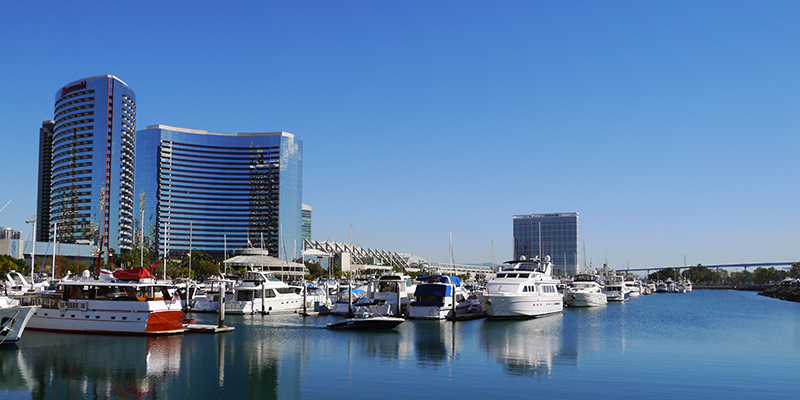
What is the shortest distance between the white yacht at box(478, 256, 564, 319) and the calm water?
6.98m

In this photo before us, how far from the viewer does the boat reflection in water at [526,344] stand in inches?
1490

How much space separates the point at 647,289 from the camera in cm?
18188

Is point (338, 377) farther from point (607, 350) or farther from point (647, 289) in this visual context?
point (647, 289)

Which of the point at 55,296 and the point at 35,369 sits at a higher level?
the point at 55,296

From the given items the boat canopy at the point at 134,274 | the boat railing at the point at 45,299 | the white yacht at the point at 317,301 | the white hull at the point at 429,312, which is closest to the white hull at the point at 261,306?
the white yacht at the point at 317,301

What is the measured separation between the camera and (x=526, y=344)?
156 feet

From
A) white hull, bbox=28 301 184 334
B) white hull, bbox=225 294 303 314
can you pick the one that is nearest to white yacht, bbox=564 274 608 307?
white hull, bbox=225 294 303 314

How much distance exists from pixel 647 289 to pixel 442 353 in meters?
158

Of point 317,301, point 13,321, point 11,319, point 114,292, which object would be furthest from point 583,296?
point 11,319

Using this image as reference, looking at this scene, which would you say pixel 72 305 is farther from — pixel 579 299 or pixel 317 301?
pixel 579 299

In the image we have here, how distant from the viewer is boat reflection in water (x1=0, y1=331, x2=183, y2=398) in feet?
99.3

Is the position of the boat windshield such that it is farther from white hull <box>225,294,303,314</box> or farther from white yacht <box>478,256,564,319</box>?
white yacht <box>478,256,564,319</box>

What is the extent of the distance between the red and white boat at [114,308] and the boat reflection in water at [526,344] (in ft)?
86.6

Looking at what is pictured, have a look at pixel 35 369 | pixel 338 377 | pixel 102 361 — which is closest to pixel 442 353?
pixel 338 377
